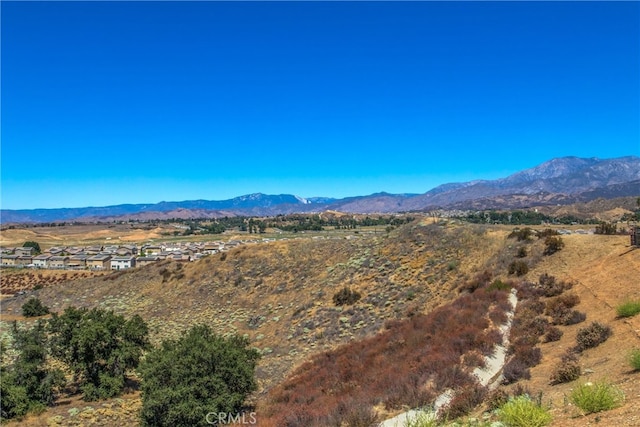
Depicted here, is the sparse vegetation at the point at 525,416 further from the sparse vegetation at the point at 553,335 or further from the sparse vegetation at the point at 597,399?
the sparse vegetation at the point at 553,335

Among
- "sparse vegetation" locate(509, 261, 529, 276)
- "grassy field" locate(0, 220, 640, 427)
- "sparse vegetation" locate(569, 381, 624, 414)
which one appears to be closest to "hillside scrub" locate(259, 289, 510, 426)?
"grassy field" locate(0, 220, 640, 427)

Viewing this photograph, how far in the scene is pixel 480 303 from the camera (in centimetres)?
2367

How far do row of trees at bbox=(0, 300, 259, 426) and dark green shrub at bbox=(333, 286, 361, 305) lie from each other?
12831mm

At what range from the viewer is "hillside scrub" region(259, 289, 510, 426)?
13.5m

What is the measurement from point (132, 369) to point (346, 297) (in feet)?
59.2

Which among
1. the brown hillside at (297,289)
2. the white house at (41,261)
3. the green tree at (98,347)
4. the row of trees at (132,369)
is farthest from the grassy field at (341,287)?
the white house at (41,261)

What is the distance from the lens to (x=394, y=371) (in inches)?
651

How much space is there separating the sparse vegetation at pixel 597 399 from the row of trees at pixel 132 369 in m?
14.2

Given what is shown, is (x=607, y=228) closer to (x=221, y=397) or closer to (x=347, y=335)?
(x=347, y=335)

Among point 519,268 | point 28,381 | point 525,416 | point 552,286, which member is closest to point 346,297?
point 519,268

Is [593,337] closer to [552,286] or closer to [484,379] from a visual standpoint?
[484,379]

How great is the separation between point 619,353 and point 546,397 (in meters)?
3.94

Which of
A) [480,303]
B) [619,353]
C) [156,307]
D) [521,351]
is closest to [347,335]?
[480,303]

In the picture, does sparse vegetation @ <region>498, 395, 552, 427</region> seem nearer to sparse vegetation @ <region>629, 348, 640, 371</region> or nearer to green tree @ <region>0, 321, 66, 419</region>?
sparse vegetation @ <region>629, 348, 640, 371</region>
